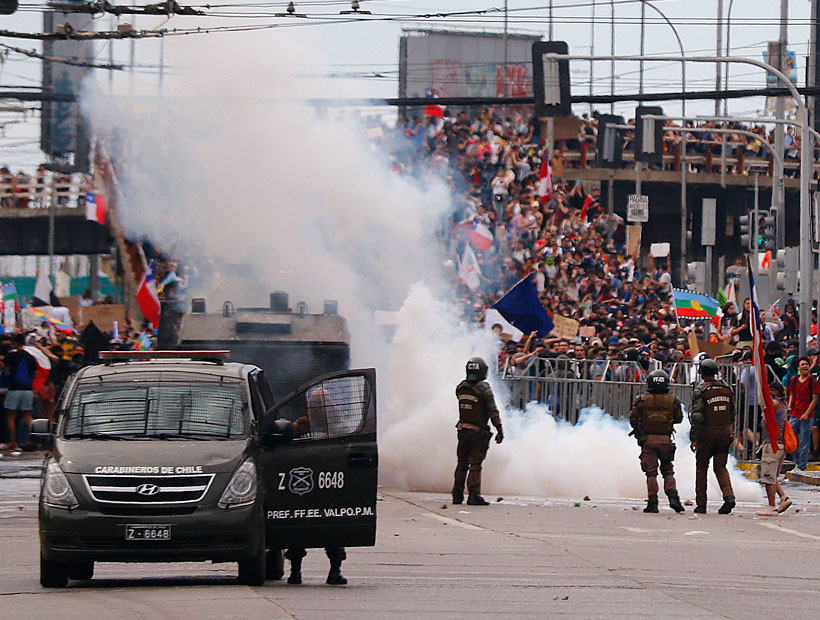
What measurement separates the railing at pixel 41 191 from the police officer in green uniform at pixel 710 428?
68.1ft

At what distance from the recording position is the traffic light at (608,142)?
4628 centimetres

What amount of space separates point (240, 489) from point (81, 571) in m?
1.47

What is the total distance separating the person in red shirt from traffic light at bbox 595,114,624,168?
75.8 feet

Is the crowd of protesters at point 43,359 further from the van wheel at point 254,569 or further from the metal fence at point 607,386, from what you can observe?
the van wheel at point 254,569

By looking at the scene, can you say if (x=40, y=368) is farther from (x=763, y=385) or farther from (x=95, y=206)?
(x=95, y=206)

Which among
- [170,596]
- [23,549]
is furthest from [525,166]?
[170,596]

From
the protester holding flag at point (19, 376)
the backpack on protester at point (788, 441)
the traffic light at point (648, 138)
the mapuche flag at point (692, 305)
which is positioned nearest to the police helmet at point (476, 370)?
the backpack on protester at point (788, 441)

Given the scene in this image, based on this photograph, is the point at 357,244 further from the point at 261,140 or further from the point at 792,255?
the point at 792,255

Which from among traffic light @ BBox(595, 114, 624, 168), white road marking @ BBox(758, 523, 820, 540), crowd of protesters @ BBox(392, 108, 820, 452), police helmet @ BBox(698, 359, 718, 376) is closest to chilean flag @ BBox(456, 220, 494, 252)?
crowd of protesters @ BBox(392, 108, 820, 452)

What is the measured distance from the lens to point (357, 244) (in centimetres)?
A: 2681

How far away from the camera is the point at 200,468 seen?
9922mm

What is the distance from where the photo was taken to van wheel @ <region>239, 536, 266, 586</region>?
10.1 meters

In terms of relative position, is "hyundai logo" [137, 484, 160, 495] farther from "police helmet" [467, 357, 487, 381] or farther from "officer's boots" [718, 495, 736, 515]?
"officer's boots" [718, 495, 736, 515]

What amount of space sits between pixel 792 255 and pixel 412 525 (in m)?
15.2
